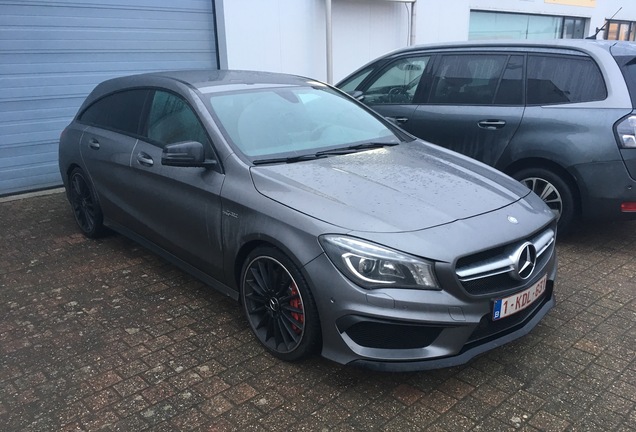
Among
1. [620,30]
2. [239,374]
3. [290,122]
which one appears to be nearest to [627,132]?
[290,122]

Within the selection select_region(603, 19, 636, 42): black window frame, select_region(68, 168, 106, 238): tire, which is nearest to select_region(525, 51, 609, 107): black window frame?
select_region(68, 168, 106, 238): tire

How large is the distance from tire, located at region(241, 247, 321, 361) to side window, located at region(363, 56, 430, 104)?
3.25 m

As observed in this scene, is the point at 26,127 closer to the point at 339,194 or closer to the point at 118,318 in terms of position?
the point at 118,318

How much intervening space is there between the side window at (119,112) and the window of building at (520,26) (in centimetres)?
948

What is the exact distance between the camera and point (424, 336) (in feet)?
8.68

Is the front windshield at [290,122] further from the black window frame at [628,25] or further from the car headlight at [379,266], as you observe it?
the black window frame at [628,25]

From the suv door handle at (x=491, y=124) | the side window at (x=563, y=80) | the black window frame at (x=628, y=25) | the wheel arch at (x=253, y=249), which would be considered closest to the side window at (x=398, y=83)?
the suv door handle at (x=491, y=124)

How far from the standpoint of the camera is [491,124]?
505 centimetres

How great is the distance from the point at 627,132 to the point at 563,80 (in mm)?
763

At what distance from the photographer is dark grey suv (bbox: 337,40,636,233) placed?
14.5ft

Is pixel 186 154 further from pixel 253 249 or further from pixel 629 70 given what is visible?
pixel 629 70

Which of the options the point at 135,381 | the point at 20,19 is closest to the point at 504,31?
the point at 20,19

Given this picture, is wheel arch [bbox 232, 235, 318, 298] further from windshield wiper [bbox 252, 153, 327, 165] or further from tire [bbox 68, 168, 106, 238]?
tire [bbox 68, 168, 106, 238]

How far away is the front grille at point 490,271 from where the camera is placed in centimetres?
267
